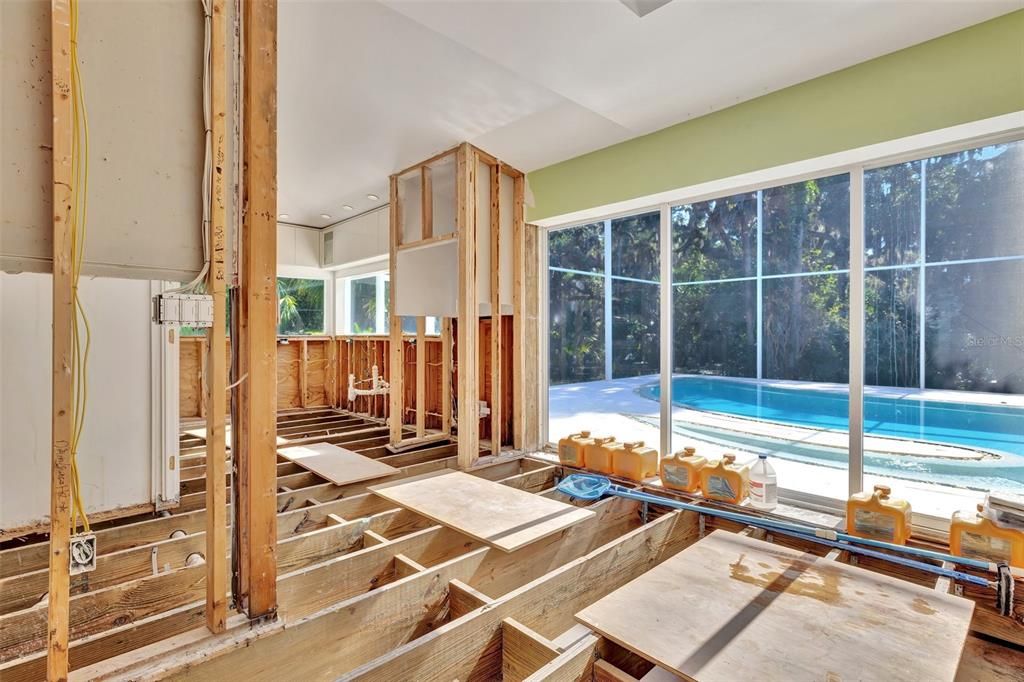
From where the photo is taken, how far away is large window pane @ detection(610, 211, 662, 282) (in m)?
3.86

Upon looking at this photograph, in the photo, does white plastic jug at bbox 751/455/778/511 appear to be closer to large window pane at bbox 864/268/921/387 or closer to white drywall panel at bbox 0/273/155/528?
large window pane at bbox 864/268/921/387

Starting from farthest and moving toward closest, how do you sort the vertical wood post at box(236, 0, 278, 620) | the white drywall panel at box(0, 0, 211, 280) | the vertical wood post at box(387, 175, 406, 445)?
the vertical wood post at box(387, 175, 406, 445) → the vertical wood post at box(236, 0, 278, 620) → the white drywall panel at box(0, 0, 211, 280)

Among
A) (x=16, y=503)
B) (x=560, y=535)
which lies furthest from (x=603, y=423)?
(x=16, y=503)

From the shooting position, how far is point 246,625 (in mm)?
1712

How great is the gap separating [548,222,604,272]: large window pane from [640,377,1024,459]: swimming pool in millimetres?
1304

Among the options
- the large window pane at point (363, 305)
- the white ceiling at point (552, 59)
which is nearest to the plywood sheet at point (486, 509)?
the white ceiling at point (552, 59)

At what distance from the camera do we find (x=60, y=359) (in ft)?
4.47

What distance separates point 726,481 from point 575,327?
77.0 inches

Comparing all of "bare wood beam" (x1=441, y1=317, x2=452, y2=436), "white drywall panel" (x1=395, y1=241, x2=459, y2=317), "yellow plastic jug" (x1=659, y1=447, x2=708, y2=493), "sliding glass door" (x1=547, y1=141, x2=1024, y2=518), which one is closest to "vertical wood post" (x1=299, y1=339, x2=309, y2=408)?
"bare wood beam" (x1=441, y1=317, x2=452, y2=436)

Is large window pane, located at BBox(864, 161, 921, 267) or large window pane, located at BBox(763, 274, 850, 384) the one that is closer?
large window pane, located at BBox(864, 161, 921, 267)

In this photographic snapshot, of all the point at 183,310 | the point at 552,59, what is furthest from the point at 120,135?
the point at 552,59

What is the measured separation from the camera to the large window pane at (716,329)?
11.1 ft

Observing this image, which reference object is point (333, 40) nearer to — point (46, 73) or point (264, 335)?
point (46, 73)

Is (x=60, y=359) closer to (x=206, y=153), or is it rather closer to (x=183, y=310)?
(x=183, y=310)
